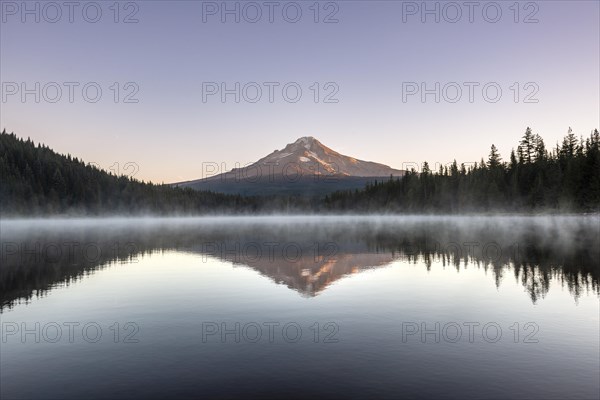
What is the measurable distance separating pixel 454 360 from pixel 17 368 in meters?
15.0

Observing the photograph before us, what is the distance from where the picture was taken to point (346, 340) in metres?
19.0

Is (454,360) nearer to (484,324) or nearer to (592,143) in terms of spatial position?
(484,324)

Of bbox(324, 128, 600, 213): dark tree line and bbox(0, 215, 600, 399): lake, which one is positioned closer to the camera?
bbox(0, 215, 600, 399): lake

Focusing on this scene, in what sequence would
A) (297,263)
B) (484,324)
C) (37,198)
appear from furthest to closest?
(37,198)
(297,263)
(484,324)

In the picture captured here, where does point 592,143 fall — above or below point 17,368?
above

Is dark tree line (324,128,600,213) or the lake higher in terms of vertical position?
dark tree line (324,128,600,213)

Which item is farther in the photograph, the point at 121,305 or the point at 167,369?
the point at 121,305

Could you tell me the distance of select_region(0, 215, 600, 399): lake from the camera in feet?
46.5

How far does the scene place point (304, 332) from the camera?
2044cm

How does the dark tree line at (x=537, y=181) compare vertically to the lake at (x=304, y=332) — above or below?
above

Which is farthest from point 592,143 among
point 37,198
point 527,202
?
point 37,198

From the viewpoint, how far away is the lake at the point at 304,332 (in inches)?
559

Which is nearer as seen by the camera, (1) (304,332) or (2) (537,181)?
(1) (304,332)

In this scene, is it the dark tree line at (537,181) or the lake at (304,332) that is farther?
the dark tree line at (537,181)
